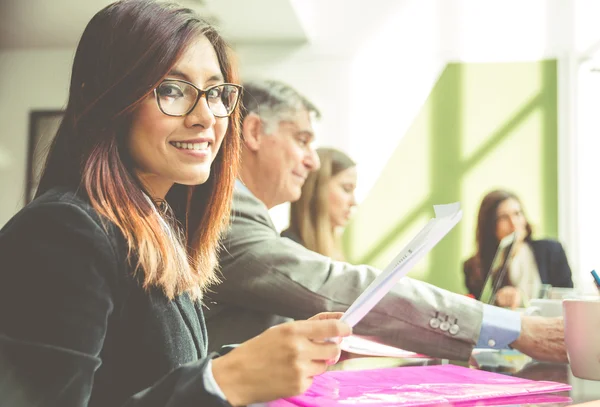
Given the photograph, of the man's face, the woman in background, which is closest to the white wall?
the man's face

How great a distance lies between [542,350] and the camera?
3.60 ft

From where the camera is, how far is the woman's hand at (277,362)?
57cm

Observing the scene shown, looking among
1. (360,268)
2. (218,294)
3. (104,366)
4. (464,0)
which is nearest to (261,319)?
(218,294)

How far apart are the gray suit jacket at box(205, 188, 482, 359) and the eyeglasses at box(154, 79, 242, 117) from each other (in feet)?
1.45

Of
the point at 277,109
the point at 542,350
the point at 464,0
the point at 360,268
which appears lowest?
the point at 542,350

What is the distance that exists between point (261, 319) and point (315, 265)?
0.16 metres

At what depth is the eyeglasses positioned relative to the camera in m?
0.77

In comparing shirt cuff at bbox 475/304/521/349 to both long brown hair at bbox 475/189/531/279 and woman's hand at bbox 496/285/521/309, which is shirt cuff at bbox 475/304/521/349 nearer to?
woman's hand at bbox 496/285/521/309

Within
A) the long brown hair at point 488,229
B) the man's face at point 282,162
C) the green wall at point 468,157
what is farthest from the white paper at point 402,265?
the green wall at point 468,157

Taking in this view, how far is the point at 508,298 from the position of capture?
1.52 meters

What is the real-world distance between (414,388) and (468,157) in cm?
398

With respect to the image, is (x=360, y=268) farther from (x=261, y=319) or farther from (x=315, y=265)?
(x=261, y=319)

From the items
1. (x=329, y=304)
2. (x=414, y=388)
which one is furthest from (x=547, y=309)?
(x=414, y=388)

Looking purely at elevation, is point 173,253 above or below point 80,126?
below
